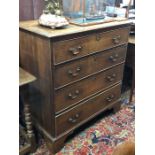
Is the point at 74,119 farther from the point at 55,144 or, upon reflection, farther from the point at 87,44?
the point at 87,44

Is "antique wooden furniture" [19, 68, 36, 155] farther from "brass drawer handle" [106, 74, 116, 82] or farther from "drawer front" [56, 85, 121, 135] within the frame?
"brass drawer handle" [106, 74, 116, 82]

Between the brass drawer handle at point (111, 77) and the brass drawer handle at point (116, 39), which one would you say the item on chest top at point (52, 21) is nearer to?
the brass drawer handle at point (116, 39)

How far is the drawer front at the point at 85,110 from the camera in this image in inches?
61.0

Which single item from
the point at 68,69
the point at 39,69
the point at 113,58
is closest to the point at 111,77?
the point at 113,58

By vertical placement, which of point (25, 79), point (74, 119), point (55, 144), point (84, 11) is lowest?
point (55, 144)

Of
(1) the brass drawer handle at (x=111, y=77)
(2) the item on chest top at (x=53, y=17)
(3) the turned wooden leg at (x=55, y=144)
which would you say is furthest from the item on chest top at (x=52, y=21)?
(3) the turned wooden leg at (x=55, y=144)

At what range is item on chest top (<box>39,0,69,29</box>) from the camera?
4.29ft

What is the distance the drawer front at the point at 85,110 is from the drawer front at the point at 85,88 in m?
0.07

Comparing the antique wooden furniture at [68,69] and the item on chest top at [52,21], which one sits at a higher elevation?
the item on chest top at [52,21]

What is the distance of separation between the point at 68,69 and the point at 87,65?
0.21 m

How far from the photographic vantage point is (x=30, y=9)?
1.60 m

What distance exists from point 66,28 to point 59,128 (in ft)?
2.48

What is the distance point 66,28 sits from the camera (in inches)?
53.8
